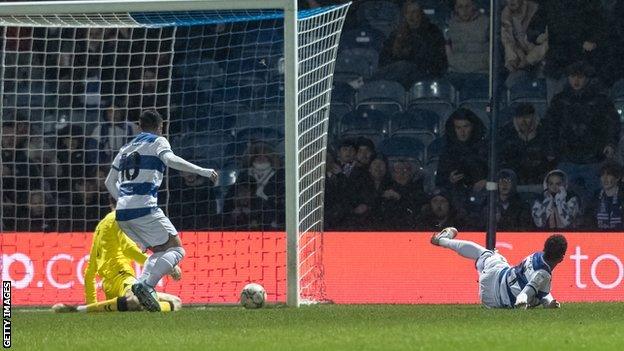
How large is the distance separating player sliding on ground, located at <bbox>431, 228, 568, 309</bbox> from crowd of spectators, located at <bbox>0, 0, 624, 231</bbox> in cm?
336

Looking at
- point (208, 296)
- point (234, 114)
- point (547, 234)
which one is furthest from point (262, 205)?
point (547, 234)

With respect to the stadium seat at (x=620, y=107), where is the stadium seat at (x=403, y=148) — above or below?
below

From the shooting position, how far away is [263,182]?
1680cm

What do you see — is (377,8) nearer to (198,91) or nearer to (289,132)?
(198,91)

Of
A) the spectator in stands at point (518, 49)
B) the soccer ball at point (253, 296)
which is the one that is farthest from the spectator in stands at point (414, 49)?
the soccer ball at point (253, 296)

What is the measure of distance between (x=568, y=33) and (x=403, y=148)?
8.42 ft

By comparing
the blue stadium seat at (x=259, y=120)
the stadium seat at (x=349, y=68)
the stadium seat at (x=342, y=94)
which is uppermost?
the stadium seat at (x=349, y=68)

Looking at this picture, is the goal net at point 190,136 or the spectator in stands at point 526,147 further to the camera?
the spectator in stands at point 526,147

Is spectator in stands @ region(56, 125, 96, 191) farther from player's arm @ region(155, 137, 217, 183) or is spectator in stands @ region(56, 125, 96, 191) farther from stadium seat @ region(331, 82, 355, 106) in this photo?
player's arm @ region(155, 137, 217, 183)

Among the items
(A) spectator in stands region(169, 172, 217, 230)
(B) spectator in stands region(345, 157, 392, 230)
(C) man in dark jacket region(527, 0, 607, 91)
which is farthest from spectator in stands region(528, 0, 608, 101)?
(A) spectator in stands region(169, 172, 217, 230)

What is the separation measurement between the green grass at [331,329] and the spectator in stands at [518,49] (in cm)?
586

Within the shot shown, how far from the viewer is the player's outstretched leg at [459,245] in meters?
13.8

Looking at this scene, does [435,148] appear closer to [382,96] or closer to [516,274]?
[382,96]

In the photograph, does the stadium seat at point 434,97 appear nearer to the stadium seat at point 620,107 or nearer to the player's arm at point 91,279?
the stadium seat at point 620,107
